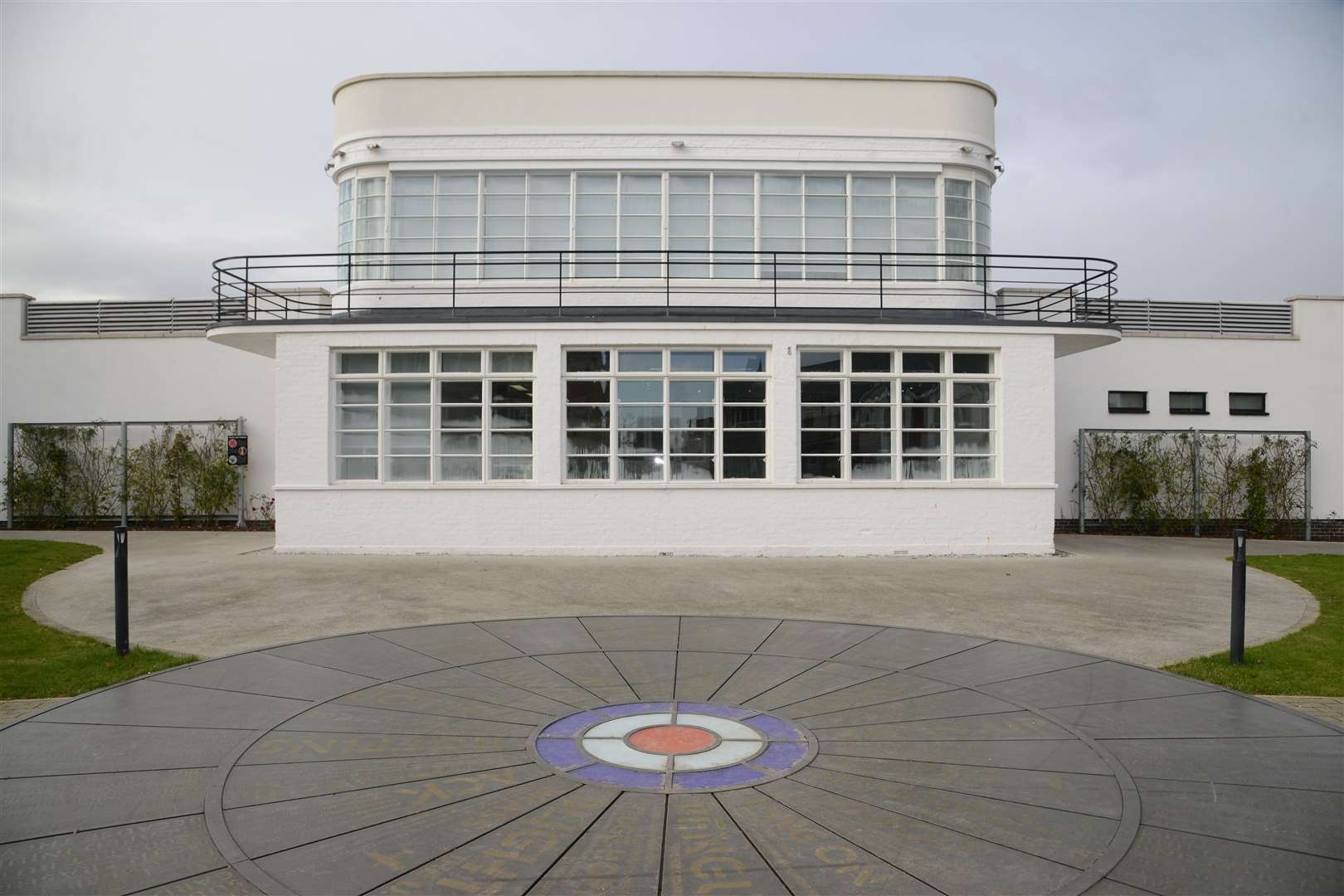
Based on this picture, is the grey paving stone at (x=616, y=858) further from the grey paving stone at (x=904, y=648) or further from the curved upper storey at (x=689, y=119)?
the curved upper storey at (x=689, y=119)

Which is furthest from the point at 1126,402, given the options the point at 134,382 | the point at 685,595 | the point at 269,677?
the point at 134,382

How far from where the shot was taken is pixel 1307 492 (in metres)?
19.2

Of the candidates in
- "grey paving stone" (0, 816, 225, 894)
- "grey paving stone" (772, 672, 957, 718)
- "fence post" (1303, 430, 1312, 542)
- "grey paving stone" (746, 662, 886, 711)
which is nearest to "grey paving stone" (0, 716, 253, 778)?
"grey paving stone" (0, 816, 225, 894)

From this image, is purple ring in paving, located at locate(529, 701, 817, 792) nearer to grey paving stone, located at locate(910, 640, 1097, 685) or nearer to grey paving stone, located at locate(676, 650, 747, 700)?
grey paving stone, located at locate(676, 650, 747, 700)

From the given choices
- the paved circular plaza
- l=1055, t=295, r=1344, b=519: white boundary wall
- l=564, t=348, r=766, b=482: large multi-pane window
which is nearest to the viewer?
the paved circular plaza

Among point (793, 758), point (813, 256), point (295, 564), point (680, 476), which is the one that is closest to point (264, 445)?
point (295, 564)

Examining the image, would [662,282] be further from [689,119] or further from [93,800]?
[93,800]

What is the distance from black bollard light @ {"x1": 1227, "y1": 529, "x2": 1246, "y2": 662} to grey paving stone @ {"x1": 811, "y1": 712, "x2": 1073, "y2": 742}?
2.92m

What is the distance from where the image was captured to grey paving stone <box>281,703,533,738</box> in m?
5.67

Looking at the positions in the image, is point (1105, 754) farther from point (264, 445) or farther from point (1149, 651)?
point (264, 445)

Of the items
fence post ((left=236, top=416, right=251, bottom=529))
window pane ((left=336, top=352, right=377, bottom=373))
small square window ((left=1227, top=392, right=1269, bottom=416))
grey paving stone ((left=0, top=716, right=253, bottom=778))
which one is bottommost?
grey paving stone ((left=0, top=716, right=253, bottom=778))

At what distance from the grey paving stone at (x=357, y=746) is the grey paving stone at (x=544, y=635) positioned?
231cm

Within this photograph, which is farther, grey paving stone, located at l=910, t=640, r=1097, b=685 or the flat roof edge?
the flat roof edge

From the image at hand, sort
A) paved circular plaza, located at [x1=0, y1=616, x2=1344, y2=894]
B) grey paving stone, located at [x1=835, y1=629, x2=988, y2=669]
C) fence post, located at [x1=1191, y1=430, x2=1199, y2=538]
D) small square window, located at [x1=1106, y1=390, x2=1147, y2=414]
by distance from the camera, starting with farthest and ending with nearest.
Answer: small square window, located at [x1=1106, y1=390, x2=1147, y2=414]
fence post, located at [x1=1191, y1=430, x2=1199, y2=538]
grey paving stone, located at [x1=835, y1=629, x2=988, y2=669]
paved circular plaza, located at [x1=0, y1=616, x2=1344, y2=894]
